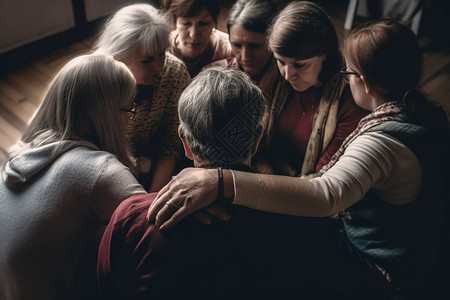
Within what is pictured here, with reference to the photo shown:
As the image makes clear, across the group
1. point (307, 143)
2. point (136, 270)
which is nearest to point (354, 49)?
point (307, 143)

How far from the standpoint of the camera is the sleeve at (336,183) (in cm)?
101

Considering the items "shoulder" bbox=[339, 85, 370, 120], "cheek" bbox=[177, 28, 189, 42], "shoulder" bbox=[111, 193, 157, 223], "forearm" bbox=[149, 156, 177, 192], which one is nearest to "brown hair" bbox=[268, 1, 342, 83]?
"shoulder" bbox=[339, 85, 370, 120]

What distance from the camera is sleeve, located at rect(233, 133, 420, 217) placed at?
101cm

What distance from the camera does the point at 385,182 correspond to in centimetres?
114

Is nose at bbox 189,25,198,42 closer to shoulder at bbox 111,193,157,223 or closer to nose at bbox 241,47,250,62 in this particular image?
nose at bbox 241,47,250,62

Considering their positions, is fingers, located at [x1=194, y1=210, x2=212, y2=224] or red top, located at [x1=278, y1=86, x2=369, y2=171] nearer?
fingers, located at [x1=194, y1=210, x2=212, y2=224]

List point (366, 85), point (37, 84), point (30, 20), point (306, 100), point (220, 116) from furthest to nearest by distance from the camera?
1. point (30, 20)
2. point (37, 84)
3. point (306, 100)
4. point (366, 85)
5. point (220, 116)

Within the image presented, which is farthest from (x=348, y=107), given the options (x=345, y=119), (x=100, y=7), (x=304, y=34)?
(x=100, y=7)

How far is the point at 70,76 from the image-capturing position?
130 centimetres

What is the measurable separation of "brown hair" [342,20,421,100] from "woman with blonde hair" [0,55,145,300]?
31.5 inches

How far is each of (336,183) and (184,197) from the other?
0.42 metres

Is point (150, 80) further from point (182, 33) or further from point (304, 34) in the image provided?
point (304, 34)

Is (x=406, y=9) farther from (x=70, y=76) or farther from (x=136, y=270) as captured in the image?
(x=136, y=270)

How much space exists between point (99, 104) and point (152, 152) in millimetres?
816
